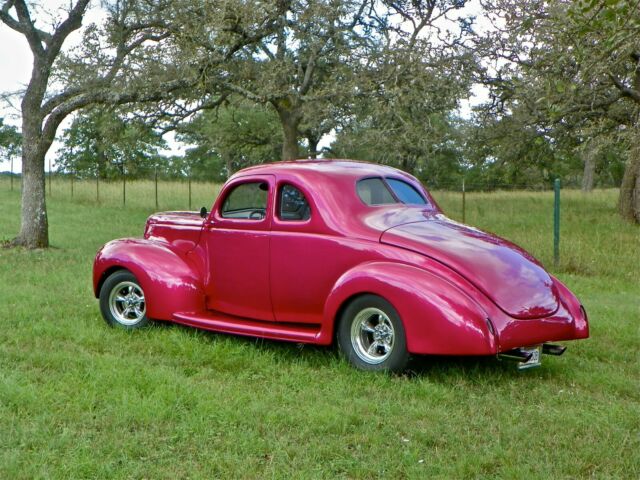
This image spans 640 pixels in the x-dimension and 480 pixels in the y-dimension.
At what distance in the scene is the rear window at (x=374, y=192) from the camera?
715 centimetres

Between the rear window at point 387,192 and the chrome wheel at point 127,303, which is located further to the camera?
the chrome wheel at point 127,303

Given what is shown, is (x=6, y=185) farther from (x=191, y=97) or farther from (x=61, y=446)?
(x=61, y=446)

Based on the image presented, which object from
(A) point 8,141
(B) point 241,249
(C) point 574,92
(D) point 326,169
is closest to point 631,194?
(C) point 574,92

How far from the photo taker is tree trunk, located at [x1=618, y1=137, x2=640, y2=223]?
68.6 ft

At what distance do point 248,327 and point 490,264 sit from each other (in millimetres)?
2192

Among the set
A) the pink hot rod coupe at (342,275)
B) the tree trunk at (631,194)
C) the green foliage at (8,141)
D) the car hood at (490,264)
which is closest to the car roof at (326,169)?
the pink hot rod coupe at (342,275)

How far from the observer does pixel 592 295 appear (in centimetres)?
1084

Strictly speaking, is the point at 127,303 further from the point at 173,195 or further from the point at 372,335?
the point at 173,195

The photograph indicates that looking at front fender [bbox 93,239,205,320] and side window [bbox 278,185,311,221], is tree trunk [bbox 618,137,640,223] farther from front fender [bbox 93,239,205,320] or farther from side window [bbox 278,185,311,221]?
front fender [bbox 93,239,205,320]

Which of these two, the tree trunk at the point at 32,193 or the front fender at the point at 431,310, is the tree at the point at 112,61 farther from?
the front fender at the point at 431,310

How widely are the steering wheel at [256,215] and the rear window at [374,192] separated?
0.92 meters

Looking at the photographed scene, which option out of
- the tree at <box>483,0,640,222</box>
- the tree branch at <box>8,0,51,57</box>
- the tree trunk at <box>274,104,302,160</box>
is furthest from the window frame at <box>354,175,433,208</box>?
the tree trunk at <box>274,104,302,160</box>

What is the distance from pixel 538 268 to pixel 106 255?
4.22m

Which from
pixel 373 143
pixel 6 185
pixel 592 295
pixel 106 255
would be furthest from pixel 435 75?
pixel 6 185
